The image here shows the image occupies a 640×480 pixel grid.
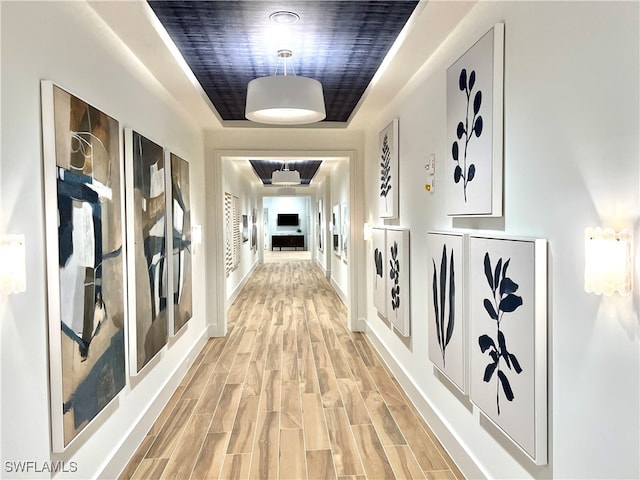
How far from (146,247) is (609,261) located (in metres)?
2.66

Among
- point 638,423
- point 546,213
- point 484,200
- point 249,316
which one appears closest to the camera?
point 638,423

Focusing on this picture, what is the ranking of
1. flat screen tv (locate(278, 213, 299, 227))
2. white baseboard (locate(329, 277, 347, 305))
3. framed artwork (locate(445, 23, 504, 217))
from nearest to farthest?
framed artwork (locate(445, 23, 504, 217)), white baseboard (locate(329, 277, 347, 305)), flat screen tv (locate(278, 213, 299, 227))

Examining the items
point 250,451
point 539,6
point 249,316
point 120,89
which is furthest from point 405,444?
point 249,316

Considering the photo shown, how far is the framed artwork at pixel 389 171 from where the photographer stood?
155 inches

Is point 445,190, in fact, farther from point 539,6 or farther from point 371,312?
point 371,312

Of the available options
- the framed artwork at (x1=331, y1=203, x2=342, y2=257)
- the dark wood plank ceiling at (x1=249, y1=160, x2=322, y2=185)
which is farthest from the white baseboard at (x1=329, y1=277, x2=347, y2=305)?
the dark wood plank ceiling at (x1=249, y1=160, x2=322, y2=185)

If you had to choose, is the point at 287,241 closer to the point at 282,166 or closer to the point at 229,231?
the point at 282,166

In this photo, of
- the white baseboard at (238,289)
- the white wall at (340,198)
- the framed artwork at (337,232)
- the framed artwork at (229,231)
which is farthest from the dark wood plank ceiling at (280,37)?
the framed artwork at (337,232)

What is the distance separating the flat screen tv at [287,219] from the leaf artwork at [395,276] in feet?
58.6

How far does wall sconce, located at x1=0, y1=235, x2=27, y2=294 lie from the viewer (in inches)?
56.0

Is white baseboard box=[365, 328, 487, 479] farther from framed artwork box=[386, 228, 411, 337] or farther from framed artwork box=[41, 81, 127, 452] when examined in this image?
framed artwork box=[41, 81, 127, 452]

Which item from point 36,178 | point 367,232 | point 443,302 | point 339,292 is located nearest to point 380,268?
point 367,232

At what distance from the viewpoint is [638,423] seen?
127cm

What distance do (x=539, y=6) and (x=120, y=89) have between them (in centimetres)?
238
